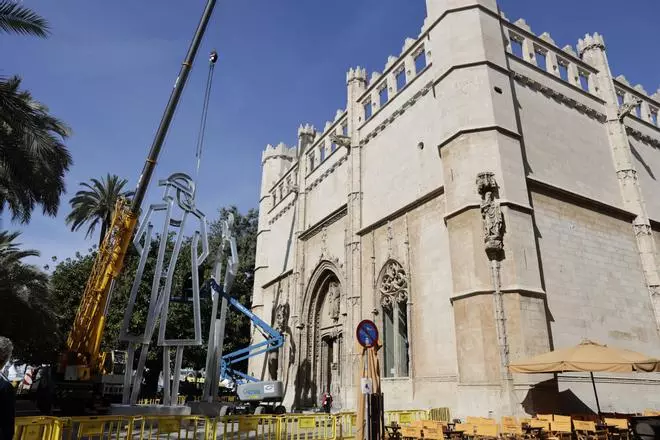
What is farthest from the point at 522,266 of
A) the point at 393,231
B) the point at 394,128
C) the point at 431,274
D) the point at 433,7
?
the point at 433,7

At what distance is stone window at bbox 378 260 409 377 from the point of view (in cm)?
1755

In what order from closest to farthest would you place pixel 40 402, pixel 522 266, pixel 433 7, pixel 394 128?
pixel 522 266, pixel 40 402, pixel 433 7, pixel 394 128

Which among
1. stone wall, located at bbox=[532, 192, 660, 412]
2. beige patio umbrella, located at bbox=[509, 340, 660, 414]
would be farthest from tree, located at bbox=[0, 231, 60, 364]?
stone wall, located at bbox=[532, 192, 660, 412]

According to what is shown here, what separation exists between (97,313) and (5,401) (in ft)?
46.4

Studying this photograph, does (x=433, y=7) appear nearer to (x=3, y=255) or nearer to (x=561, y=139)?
(x=561, y=139)

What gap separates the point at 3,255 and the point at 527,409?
76.7ft

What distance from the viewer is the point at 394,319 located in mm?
18078

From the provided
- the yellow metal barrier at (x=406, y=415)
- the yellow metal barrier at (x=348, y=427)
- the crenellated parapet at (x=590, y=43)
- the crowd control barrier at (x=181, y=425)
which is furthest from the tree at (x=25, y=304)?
the crenellated parapet at (x=590, y=43)

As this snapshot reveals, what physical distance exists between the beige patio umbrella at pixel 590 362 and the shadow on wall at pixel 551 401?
1600mm

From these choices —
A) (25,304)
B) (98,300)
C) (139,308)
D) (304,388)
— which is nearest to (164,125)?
(98,300)

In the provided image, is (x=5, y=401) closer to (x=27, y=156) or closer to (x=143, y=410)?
(x=27, y=156)

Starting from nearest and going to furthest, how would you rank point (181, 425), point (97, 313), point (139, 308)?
point (181, 425), point (97, 313), point (139, 308)

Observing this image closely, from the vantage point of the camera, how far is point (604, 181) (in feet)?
59.8

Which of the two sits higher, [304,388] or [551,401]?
[304,388]
